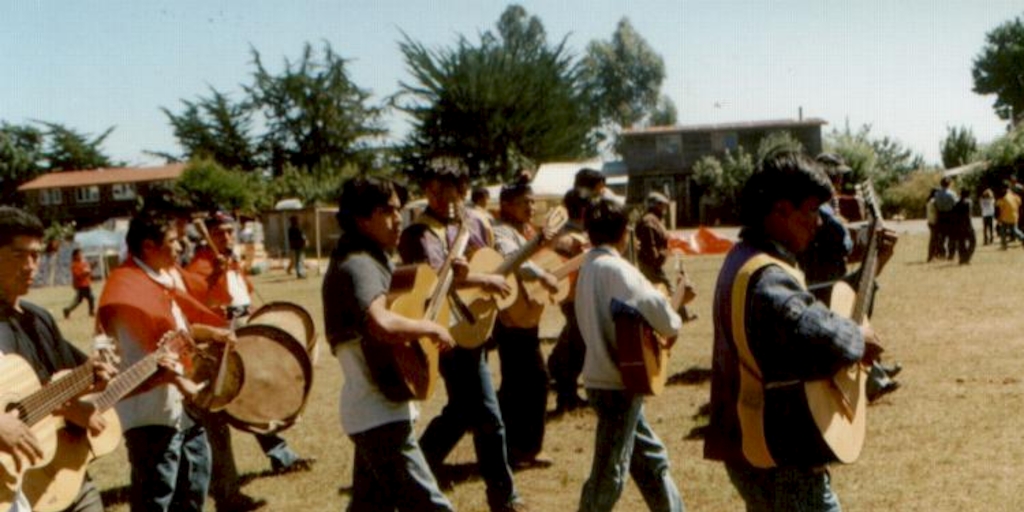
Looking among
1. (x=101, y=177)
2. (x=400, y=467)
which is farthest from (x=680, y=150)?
(x=400, y=467)

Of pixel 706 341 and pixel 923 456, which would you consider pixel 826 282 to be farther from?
pixel 706 341

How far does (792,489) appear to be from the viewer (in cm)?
349

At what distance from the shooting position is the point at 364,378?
14.6 ft

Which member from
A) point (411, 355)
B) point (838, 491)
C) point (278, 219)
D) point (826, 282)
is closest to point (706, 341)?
point (826, 282)

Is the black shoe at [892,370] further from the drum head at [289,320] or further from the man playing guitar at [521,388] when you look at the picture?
the drum head at [289,320]

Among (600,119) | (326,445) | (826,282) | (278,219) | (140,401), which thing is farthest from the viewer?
(600,119)

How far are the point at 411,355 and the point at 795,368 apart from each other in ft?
5.68

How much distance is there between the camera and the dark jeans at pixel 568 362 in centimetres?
900

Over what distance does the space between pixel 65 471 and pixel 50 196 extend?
92.0 m

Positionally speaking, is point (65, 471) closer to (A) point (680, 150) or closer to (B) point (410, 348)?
(B) point (410, 348)

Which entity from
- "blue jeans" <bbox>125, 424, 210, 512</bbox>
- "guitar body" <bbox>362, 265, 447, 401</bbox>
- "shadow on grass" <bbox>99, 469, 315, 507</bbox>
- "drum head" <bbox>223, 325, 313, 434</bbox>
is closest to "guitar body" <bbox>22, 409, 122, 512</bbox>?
"blue jeans" <bbox>125, 424, 210, 512</bbox>

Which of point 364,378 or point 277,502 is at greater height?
point 364,378

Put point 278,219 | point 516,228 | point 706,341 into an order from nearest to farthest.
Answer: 1. point 516,228
2. point 706,341
3. point 278,219

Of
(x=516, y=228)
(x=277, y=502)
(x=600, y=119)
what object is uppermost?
(x=600, y=119)
